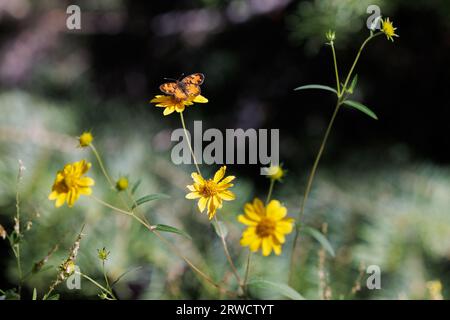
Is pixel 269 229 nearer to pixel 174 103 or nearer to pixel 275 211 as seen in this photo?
pixel 275 211

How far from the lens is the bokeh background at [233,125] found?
794mm

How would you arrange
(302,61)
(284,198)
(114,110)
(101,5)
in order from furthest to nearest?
(101,5), (114,110), (302,61), (284,198)

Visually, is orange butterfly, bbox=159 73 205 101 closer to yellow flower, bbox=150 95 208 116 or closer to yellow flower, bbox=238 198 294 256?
yellow flower, bbox=150 95 208 116

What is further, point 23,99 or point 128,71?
point 128,71

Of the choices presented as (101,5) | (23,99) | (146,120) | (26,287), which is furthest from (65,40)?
(26,287)

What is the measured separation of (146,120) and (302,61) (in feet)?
1.28

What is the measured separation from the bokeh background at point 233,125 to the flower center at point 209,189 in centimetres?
26

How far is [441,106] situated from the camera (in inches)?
40.9

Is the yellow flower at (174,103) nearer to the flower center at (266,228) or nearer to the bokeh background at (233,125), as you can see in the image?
the flower center at (266,228)

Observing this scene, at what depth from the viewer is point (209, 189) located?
1.57ft

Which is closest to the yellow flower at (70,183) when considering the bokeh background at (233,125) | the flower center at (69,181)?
the flower center at (69,181)

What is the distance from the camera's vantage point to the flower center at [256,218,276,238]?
0.45 m

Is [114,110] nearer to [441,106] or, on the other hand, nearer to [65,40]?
[65,40]

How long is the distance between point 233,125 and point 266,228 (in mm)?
658
